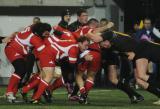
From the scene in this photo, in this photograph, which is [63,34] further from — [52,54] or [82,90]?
[82,90]

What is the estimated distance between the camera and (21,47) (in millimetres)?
16203

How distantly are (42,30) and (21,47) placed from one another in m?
0.73

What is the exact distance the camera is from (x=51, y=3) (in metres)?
26.6

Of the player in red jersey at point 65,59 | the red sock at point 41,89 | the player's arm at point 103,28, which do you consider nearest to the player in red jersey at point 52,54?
the red sock at point 41,89

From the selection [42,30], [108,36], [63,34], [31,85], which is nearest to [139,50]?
[108,36]

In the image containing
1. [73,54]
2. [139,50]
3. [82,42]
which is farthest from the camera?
[82,42]

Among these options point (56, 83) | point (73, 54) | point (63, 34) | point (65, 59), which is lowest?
point (56, 83)

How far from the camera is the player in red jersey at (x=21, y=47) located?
15.8 metres

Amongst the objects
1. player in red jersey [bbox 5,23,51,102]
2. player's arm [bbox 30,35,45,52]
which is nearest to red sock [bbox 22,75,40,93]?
player in red jersey [bbox 5,23,51,102]

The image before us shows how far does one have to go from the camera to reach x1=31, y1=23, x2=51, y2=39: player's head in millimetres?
15797

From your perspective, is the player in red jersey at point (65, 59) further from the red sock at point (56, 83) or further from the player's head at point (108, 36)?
the player's head at point (108, 36)

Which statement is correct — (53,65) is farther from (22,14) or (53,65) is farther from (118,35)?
(22,14)

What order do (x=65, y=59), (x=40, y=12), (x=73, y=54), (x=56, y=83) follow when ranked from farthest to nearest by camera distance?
(x=40, y=12) < (x=56, y=83) < (x=65, y=59) < (x=73, y=54)

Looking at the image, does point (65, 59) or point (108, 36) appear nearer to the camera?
point (108, 36)
